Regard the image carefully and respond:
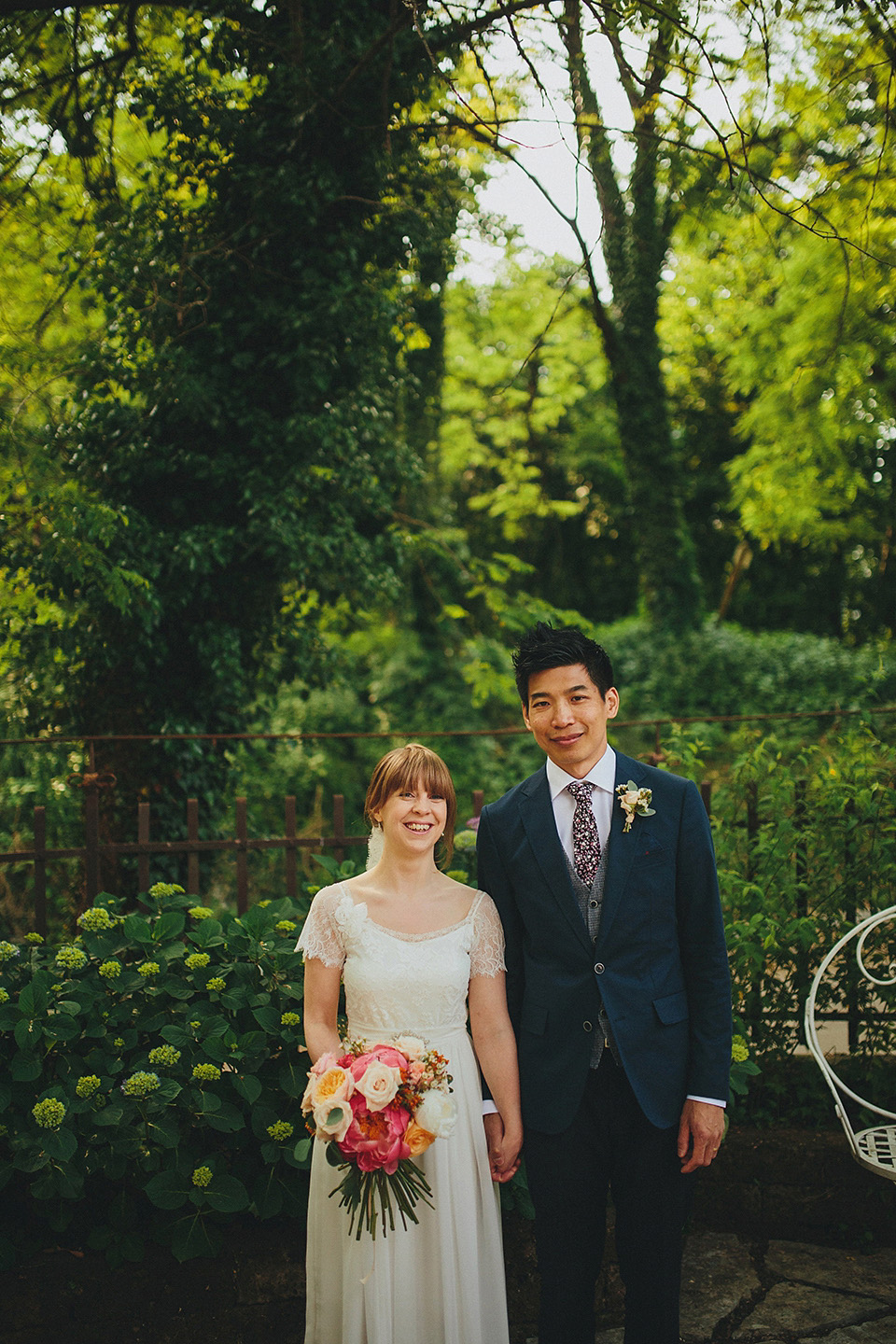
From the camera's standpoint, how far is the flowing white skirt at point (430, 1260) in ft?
7.02

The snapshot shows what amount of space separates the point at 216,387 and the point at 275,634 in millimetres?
1710

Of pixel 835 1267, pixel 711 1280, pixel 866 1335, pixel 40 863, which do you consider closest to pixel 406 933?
pixel 711 1280

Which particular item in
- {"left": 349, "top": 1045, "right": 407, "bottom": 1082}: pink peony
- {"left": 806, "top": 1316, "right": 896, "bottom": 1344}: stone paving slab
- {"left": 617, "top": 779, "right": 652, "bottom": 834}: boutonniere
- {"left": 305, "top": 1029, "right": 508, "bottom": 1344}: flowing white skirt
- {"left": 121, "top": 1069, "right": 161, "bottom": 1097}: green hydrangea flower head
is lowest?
{"left": 806, "top": 1316, "right": 896, "bottom": 1344}: stone paving slab

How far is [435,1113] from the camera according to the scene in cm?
195

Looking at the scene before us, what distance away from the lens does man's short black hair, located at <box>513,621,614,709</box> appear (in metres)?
2.23

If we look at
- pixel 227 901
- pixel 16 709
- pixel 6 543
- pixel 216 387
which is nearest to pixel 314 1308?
pixel 6 543

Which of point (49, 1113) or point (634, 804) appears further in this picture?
point (49, 1113)

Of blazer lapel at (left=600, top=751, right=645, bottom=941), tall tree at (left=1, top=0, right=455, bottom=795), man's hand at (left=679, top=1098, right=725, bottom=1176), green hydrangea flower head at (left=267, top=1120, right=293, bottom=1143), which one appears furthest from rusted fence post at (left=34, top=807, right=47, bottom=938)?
man's hand at (left=679, top=1098, right=725, bottom=1176)

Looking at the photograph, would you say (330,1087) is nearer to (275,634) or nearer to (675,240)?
(275,634)

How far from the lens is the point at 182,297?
545 cm

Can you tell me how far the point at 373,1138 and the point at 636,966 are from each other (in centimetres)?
71

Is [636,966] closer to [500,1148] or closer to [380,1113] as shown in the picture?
[500,1148]

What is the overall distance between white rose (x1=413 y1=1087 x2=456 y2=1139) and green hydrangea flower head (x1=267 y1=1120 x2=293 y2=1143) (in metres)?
0.81

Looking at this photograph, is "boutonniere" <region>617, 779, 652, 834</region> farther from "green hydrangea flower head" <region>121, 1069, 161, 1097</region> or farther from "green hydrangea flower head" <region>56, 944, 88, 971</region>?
"green hydrangea flower head" <region>56, 944, 88, 971</region>
